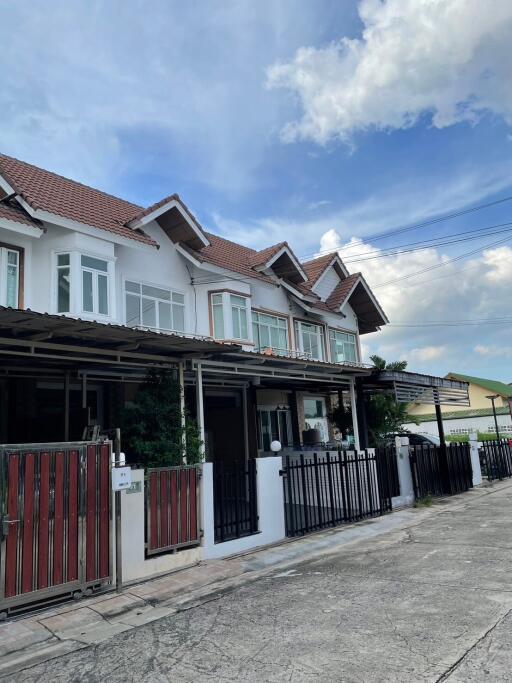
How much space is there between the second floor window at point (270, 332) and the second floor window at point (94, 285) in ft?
19.7

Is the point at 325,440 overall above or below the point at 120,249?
below

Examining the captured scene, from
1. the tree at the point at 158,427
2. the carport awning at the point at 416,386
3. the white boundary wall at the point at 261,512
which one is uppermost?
the carport awning at the point at 416,386

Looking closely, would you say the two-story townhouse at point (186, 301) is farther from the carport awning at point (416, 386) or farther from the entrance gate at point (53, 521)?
the entrance gate at point (53, 521)

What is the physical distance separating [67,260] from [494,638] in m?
10.9

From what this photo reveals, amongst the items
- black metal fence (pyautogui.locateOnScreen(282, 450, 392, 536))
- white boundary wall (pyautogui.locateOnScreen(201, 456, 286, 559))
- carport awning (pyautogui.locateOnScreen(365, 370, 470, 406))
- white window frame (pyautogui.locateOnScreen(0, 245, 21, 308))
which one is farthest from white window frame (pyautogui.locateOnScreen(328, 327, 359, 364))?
white window frame (pyautogui.locateOnScreen(0, 245, 21, 308))

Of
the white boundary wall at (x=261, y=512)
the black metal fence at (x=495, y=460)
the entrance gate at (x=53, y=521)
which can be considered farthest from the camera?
the black metal fence at (x=495, y=460)

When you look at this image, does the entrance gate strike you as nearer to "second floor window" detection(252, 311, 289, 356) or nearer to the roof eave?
the roof eave

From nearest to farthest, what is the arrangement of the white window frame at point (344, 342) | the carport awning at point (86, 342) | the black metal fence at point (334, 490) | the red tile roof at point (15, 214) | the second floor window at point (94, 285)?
the carport awning at point (86, 342), the black metal fence at point (334, 490), the red tile roof at point (15, 214), the second floor window at point (94, 285), the white window frame at point (344, 342)

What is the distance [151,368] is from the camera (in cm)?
934

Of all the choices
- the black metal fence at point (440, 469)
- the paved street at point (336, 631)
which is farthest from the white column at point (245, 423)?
the paved street at point (336, 631)

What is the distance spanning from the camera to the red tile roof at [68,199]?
1177cm

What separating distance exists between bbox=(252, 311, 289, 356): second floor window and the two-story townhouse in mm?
40

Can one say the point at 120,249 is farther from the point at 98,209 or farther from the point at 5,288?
the point at 5,288

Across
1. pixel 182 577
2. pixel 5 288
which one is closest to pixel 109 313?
pixel 5 288
